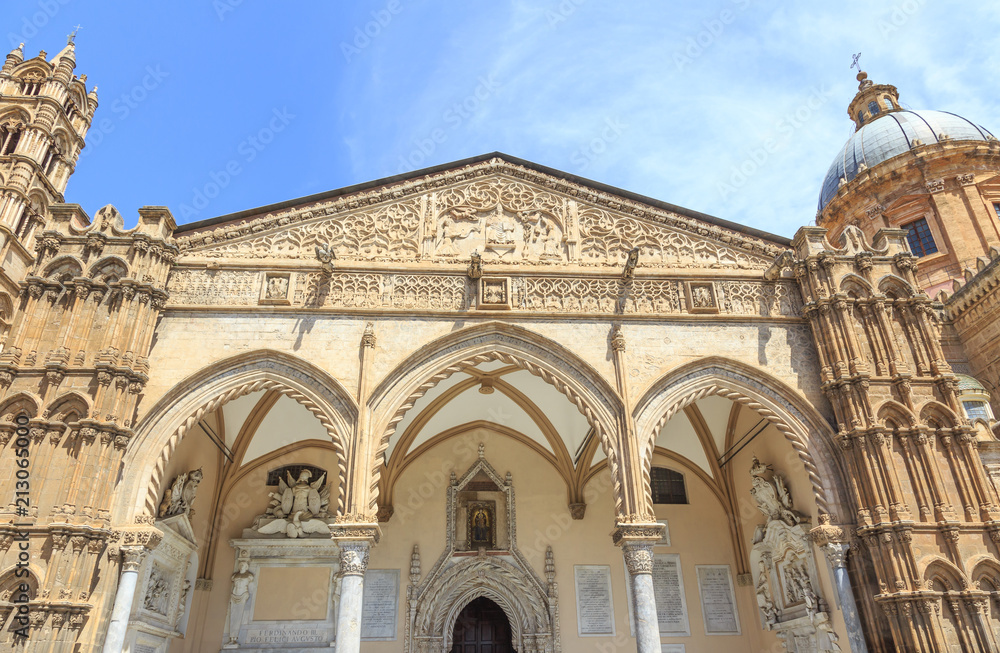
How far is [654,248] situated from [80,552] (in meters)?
11.1

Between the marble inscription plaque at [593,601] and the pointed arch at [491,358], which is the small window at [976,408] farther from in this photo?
the pointed arch at [491,358]

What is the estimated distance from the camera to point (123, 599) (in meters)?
9.36

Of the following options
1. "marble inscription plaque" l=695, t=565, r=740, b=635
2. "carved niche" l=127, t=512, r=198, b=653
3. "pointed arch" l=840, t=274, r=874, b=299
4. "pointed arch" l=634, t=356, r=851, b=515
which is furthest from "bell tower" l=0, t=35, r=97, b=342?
"pointed arch" l=840, t=274, r=874, b=299

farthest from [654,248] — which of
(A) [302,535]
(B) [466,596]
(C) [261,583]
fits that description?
(C) [261,583]

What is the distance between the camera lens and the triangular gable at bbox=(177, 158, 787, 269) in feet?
41.3

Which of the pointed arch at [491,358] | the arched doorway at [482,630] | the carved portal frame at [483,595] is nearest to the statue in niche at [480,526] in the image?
the carved portal frame at [483,595]

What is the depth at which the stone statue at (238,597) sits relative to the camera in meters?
13.2

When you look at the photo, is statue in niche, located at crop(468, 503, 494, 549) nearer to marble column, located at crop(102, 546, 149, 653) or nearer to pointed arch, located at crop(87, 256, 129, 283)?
marble column, located at crop(102, 546, 149, 653)

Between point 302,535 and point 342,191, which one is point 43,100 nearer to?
point 342,191

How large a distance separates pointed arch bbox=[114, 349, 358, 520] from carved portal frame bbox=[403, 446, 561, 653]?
4.99 meters

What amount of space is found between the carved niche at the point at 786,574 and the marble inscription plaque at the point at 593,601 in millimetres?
3128

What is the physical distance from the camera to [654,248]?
1318 cm

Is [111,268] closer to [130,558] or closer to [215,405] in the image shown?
[215,405]

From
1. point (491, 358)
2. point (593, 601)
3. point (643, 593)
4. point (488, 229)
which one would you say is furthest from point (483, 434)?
point (643, 593)
